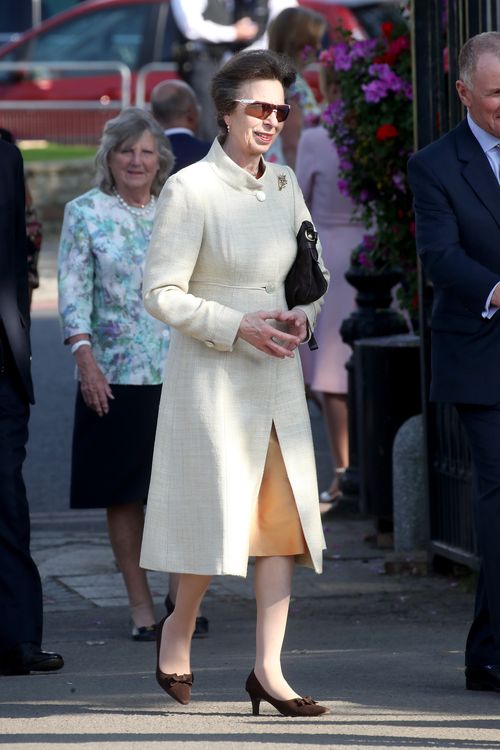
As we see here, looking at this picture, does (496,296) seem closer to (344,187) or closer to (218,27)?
(344,187)

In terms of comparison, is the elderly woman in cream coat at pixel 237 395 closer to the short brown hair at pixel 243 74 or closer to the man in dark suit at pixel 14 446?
the short brown hair at pixel 243 74

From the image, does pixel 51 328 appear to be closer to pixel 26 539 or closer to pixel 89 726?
pixel 26 539

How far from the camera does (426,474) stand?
7.25 metres

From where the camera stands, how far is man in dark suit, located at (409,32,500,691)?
5184 mm

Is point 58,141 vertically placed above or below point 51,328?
above

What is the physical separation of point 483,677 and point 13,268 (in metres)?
2.01

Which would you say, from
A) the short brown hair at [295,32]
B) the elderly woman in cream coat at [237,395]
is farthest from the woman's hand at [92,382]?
the short brown hair at [295,32]

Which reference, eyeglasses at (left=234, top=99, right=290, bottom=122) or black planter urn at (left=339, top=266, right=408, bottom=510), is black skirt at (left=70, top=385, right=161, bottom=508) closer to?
eyeglasses at (left=234, top=99, right=290, bottom=122)

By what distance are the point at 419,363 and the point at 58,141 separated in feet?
48.2

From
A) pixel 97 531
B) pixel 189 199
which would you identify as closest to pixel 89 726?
pixel 189 199

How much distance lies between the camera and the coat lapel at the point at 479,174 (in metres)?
5.21

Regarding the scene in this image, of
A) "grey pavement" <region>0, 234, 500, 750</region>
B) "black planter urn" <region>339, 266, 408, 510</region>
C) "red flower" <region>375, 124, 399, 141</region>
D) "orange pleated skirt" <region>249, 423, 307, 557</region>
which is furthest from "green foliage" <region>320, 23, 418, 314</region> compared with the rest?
"orange pleated skirt" <region>249, 423, 307, 557</region>

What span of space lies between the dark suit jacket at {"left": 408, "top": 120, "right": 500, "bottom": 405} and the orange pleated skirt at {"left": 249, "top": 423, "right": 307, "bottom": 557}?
0.56 metres


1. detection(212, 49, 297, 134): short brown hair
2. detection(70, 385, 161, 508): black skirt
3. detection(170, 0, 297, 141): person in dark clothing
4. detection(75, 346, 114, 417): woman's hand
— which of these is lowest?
detection(70, 385, 161, 508): black skirt
